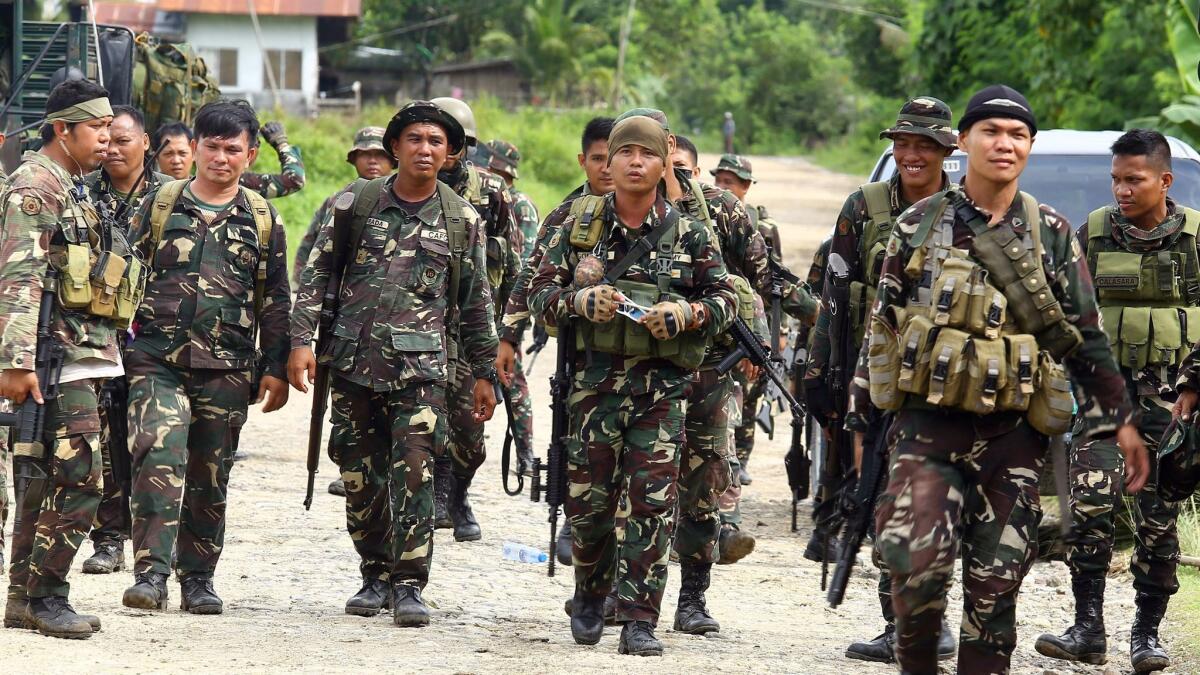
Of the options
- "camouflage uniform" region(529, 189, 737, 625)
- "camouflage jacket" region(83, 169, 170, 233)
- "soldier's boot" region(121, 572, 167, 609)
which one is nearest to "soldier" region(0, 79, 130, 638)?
"soldier's boot" region(121, 572, 167, 609)

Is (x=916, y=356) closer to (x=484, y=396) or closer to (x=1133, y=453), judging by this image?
(x=1133, y=453)

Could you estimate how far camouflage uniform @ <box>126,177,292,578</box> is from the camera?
7.12 m

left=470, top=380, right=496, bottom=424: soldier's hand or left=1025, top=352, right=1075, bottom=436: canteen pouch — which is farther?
left=470, top=380, right=496, bottom=424: soldier's hand

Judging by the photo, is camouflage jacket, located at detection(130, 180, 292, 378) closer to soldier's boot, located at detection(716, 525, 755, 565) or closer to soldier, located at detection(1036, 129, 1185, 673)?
soldier's boot, located at detection(716, 525, 755, 565)

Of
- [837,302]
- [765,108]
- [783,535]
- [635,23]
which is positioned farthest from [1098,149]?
[765,108]

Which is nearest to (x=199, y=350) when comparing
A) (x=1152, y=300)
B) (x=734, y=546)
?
(x=734, y=546)

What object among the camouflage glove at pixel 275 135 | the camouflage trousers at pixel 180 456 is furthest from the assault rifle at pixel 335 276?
the camouflage glove at pixel 275 135

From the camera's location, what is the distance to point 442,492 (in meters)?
9.54

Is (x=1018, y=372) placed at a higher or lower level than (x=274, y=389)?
higher

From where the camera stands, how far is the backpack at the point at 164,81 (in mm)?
14562

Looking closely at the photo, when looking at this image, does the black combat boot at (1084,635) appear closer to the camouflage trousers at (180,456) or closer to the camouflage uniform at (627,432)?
the camouflage uniform at (627,432)

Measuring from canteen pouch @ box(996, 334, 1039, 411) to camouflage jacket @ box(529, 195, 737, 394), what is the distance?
1.61 m

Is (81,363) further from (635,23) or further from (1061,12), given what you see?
(635,23)

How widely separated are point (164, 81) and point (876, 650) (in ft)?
31.8
